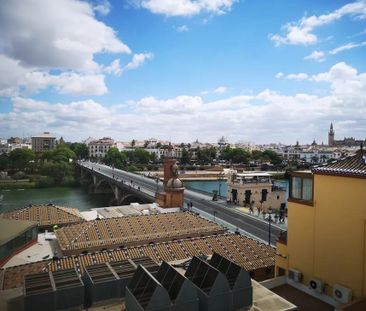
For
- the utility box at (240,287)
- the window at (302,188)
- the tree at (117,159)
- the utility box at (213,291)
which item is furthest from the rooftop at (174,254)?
the tree at (117,159)

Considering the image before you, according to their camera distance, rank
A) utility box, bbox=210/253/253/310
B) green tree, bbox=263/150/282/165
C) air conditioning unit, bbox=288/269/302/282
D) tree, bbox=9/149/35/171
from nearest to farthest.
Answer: utility box, bbox=210/253/253/310, air conditioning unit, bbox=288/269/302/282, tree, bbox=9/149/35/171, green tree, bbox=263/150/282/165

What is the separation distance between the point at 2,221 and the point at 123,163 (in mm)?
106881

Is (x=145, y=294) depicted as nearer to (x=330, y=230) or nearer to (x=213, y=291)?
(x=213, y=291)

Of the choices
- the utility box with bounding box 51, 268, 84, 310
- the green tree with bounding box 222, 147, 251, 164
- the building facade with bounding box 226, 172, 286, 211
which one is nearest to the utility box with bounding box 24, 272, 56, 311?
the utility box with bounding box 51, 268, 84, 310

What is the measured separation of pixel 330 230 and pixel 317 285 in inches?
89.3

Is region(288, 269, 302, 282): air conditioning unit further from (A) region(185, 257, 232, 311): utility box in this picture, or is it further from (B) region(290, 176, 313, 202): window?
(A) region(185, 257, 232, 311): utility box

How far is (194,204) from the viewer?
45.8 meters

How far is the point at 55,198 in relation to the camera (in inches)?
2744

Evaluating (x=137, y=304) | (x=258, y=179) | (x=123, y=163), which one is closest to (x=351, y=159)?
(x=137, y=304)

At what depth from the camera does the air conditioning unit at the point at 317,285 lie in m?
14.3

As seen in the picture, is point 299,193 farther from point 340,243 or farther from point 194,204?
point 194,204

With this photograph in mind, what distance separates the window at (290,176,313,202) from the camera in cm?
1534

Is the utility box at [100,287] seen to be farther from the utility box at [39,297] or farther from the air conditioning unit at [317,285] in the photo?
the air conditioning unit at [317,285]

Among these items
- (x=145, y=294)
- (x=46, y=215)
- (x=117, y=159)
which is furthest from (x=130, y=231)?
(x=117, y=159)
